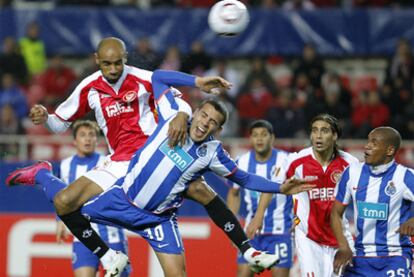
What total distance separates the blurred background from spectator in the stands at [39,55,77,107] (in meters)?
0.02

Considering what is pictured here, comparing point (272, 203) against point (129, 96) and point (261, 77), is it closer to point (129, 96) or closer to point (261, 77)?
point (129, 96)

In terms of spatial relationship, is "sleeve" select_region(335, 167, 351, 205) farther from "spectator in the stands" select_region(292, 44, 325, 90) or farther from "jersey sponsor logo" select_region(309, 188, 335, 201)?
"spectator in the stands" select_region(292, 44, 325, 90)

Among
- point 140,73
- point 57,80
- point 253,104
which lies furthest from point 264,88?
point 140,73

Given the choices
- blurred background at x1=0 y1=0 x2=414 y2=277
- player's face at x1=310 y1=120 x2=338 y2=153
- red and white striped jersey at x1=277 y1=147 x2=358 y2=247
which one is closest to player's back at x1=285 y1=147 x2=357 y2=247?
red and white striped jersey at x1=277 y1=147 x2=358 y2=247

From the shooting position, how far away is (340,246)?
29.5 feet

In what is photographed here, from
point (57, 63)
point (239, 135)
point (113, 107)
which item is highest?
point (57, 63)

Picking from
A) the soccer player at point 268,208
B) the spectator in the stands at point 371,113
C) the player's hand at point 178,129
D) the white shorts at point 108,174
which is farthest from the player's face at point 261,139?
the spectator in the stands at point 371,113

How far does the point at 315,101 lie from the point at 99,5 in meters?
4.74

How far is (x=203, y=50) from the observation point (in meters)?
17.8

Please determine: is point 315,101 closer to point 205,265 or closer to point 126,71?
point 205,265

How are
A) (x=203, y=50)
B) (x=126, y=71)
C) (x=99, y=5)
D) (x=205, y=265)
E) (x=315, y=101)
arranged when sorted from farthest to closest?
1. (x=99, y=5)
2. (x=203, y=50)
3. (x=315, y=101)
4. (x=205, y=265)
5. (x=126, y=71)

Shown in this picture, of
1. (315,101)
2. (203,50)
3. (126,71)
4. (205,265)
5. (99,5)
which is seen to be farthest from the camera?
(99,5)

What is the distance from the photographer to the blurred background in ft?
53.1

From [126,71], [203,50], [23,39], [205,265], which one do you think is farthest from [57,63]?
[126,71]
